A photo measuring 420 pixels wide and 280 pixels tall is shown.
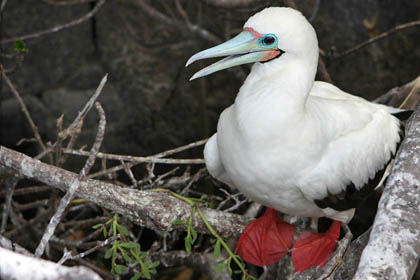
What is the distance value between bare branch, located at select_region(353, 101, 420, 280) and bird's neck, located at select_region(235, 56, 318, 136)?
1.57 feet

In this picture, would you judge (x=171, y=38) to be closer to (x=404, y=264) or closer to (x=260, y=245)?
(x=260, y=245)

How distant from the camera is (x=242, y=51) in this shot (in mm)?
2529

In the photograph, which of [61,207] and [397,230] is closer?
[397,230]

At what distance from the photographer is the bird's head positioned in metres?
2.51

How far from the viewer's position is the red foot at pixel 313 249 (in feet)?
9.70

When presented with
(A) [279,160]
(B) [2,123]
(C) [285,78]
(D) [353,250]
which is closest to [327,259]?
(D) [353,250]

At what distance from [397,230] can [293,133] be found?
2.24ft

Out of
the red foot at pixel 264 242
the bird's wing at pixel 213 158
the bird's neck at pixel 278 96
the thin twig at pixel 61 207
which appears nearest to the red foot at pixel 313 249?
the red foot at pixel 264 242

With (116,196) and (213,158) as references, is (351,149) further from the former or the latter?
(116,196)

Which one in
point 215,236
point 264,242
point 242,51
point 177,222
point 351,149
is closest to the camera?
point 242,51

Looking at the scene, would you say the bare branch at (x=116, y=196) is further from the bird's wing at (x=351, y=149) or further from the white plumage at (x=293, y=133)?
the bird's wing at (x=351, y=149)

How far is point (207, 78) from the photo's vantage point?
16.0ft

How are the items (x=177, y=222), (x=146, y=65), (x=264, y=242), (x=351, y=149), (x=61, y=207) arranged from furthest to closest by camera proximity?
(x=146, y=65) → (x=264, y=242) → (x=177, y=222) → (x=351, y=149) → (x=61, y=207)

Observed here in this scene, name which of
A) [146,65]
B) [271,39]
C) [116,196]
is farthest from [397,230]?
[146,65]
